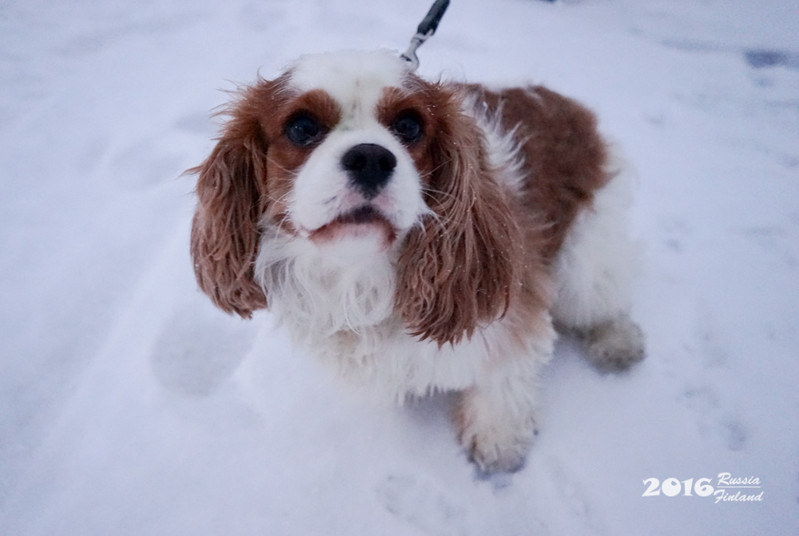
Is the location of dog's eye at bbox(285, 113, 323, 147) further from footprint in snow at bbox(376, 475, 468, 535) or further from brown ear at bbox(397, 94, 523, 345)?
footprint in snow at bbox(376, 475, 468, 535)

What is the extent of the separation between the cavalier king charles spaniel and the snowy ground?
222 millimetres

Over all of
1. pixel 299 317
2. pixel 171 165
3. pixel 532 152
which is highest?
pixel 532 152

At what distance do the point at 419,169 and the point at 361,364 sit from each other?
2.21 feet

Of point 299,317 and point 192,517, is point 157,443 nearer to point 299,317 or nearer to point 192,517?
point 192,517

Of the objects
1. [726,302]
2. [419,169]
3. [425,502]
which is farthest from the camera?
[726,302]

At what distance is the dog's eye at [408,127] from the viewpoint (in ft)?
4.18

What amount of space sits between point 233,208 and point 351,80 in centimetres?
50

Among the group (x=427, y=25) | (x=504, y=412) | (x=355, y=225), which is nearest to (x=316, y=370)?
(x=504, y=412)

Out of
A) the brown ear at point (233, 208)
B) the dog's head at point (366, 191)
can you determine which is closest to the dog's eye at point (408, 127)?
the dog's head at point (366, 191)

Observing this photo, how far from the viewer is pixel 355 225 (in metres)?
1.15

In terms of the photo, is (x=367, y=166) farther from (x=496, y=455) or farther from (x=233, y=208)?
(x=496, y=455)

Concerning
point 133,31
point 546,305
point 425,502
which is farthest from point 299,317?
point 133,31

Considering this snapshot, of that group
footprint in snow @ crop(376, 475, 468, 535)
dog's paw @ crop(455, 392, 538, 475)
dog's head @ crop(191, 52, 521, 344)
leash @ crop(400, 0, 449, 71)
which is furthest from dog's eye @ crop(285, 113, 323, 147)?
footprint in snow @ crop(376, 475, 468, 535)

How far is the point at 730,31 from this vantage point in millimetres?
3836
